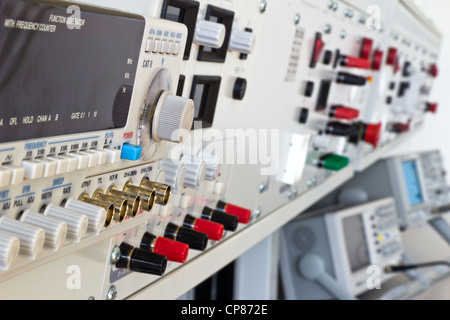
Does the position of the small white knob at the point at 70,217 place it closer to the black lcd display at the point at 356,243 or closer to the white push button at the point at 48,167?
the white push button at the point at 48,167

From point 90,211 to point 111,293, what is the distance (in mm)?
267

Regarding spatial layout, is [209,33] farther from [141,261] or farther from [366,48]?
[366,48]

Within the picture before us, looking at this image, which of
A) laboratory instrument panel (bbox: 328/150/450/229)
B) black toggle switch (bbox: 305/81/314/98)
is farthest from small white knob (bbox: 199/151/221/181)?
laboratory instrument panel (bbox: 328/150/450/229)

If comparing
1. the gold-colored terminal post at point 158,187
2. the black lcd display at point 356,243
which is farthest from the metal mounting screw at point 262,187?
the black lcd display at point 356,243

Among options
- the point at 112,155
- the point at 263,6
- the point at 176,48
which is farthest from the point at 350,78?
the point at 112,155

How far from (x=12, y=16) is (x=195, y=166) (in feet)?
1.32

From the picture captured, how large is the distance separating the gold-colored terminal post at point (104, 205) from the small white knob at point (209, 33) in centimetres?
25

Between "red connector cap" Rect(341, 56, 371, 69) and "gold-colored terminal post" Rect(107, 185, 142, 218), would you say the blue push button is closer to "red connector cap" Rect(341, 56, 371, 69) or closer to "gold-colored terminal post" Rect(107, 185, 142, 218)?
"gold-colored terminal post" Rect(107, 185, 142, 218)

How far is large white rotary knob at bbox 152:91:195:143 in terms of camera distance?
542mm

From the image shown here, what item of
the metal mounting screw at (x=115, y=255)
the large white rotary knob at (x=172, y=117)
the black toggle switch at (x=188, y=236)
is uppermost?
the large white rotary knob at (x=172, y=117)

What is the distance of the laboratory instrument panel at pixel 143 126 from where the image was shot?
0.39 m

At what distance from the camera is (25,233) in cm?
38

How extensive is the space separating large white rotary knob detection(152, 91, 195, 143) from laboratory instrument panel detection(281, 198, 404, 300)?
5.04 ft
